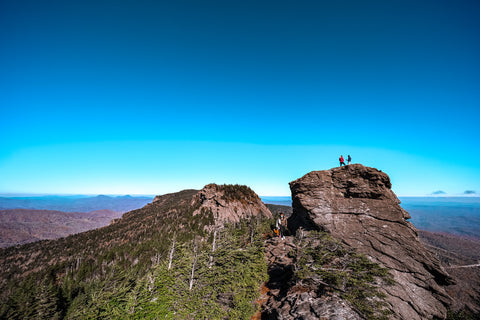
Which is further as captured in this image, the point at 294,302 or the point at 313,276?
the point at 313,276

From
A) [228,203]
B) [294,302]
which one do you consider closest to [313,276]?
[294,302]

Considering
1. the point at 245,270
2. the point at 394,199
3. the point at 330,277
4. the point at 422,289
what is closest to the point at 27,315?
the point at 245,270

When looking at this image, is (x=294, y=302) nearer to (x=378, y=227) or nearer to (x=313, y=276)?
(x=313, y=276)

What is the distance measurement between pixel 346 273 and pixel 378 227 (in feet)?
31.3

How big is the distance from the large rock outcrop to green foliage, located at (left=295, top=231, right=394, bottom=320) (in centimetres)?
224

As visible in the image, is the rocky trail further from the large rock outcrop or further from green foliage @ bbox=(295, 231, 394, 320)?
the large rock outcrop

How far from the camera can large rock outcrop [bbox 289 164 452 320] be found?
64.2 feet

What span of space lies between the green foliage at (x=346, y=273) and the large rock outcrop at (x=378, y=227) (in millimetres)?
2241

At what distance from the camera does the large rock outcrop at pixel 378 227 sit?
19562 mm

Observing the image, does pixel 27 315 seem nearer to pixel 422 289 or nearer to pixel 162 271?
pixel 162 271

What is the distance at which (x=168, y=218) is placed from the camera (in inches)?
3999

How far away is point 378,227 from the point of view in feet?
79.8

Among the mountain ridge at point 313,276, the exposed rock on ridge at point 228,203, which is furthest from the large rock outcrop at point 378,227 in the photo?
the exposed rock on ridge at point 228,203

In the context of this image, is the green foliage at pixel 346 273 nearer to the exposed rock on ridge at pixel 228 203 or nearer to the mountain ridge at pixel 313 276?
the mountain ridge at pixel 313 276
